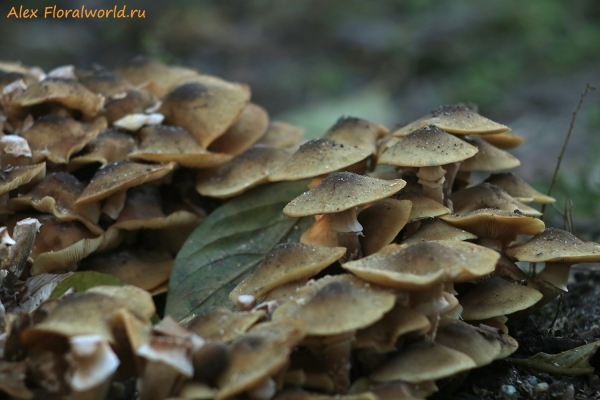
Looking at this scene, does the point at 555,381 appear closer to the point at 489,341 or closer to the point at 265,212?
the point at 489,341

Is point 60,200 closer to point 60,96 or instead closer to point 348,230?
point 60,96

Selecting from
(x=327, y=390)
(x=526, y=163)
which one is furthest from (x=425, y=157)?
(x=526, y=163)

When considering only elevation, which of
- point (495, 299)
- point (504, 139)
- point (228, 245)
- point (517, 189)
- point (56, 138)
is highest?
point (504, 139)

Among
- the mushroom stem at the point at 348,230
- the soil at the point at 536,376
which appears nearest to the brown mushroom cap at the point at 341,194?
the mushroom stem at the point at 348,230

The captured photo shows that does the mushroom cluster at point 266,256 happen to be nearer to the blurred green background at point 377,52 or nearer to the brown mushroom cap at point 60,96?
the brown mushroom cap at point 60,96

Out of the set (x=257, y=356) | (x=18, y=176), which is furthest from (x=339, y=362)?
(x=18, y=176)
